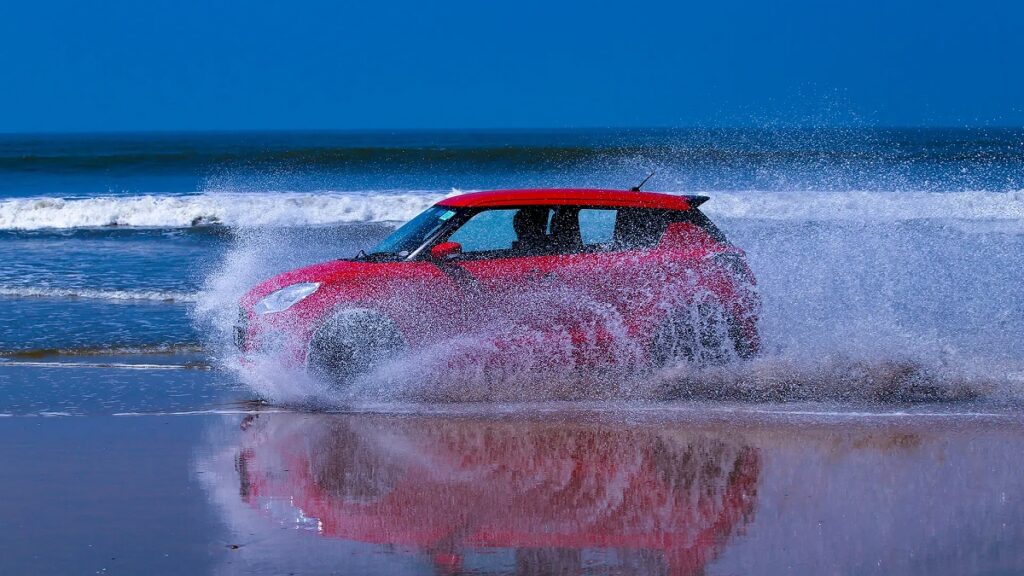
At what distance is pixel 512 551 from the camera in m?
5.21

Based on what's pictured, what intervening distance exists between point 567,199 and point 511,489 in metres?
3.47

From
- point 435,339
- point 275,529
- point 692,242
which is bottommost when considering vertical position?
point 275,529

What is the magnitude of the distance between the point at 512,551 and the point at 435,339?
387 centimetres

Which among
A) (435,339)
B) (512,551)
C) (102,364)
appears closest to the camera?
(512,551)

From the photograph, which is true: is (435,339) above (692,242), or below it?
below

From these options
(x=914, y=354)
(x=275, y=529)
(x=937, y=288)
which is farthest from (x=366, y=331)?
(x=937, y=288)

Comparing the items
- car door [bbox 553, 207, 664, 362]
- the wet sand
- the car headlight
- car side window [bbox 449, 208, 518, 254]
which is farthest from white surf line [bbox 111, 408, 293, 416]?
car door [bbox 553, 207, 664, 362]

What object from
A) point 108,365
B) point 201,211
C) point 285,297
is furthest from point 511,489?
point 201,211

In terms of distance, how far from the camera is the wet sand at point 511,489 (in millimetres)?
5156

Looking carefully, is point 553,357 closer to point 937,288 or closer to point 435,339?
point 435,339

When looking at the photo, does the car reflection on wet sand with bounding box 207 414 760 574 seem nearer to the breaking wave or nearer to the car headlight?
the car headlight

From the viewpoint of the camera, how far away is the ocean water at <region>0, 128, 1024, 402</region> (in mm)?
9859

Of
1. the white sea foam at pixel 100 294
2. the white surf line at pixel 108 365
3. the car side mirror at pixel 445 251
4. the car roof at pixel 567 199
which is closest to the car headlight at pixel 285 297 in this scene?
the car side mirror at pixel 445 251

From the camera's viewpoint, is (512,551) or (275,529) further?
(275,529)
